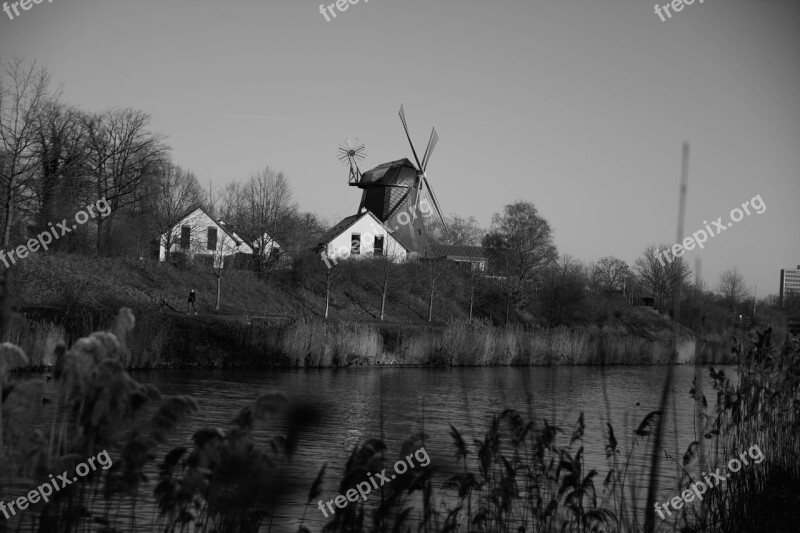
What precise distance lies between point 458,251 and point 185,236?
3557 centimetres

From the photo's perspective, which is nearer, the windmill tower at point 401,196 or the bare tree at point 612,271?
the windmill tower at point 401,196

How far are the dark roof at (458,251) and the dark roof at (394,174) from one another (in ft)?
39.3

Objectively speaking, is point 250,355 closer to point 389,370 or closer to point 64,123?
point 389,370

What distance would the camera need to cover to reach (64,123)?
47344 mm

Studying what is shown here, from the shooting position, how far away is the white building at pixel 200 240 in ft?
177

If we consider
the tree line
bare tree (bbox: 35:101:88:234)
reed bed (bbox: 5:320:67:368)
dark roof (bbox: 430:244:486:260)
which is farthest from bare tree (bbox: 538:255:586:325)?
reed bed (bbox: 5:320:67:368)

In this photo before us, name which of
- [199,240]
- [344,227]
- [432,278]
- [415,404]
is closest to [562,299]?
[432,278]

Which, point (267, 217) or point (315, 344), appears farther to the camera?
point (267, 217)

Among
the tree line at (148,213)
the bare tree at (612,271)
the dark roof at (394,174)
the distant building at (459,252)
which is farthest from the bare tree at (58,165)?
the bare tree at (612,271)

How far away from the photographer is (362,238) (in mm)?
71812

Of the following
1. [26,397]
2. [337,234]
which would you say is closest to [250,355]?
[26,397]

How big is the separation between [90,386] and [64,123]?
46.5 metres

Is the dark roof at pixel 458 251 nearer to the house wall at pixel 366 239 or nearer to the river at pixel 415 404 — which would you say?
the house wall at pixel 366 239

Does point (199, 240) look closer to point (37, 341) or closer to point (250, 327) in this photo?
point (250, 327)
